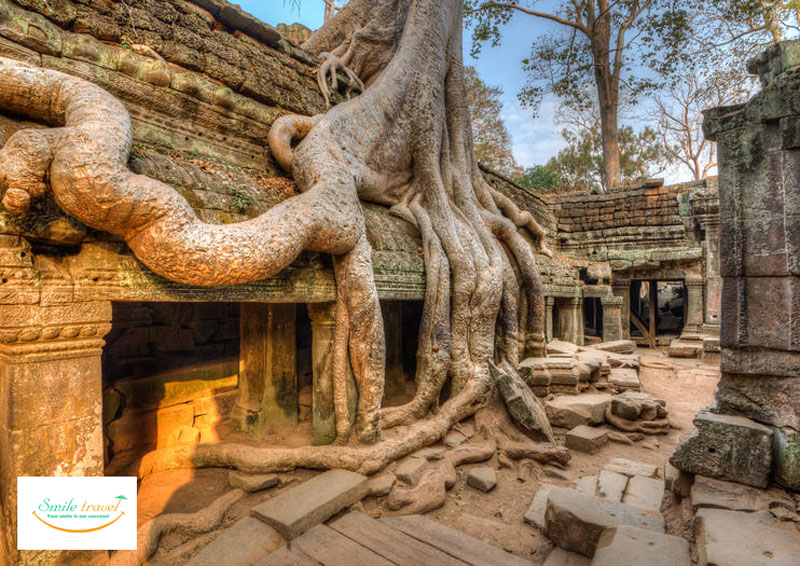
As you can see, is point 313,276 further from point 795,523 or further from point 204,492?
point 795,523

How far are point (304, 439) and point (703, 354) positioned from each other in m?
8.11

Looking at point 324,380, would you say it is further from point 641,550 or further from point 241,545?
point 641,550

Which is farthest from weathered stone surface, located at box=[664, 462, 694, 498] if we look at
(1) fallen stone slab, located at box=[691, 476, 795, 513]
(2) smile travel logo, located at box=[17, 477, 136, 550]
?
(2) smile travel logo, located at box=[17, 477, 136, 550]

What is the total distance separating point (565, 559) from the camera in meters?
2.38

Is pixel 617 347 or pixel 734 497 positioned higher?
pixel 734 497

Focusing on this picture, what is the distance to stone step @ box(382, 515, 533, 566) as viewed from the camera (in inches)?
90.0

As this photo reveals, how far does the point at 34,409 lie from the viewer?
2096 mm

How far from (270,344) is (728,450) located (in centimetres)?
378

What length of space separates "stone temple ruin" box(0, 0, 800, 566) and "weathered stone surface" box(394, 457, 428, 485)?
0.07ft

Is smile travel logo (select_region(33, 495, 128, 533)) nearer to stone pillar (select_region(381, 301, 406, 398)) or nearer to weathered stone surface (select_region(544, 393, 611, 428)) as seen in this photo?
stone pillar (select_region(381, 301, 406, 398))

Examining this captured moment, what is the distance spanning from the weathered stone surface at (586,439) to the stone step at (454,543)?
7.47 ft

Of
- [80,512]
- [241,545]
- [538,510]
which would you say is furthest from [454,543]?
[80,512]

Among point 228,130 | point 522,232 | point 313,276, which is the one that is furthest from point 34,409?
point 522,232

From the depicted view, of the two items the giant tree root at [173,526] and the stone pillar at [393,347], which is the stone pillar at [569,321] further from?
the giant tree root at [173,526]
